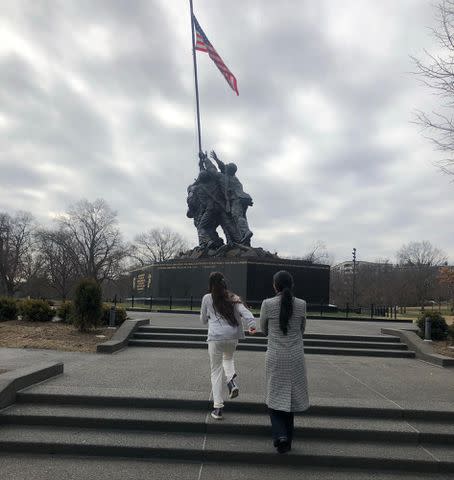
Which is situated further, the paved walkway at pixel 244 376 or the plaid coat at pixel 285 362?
the paved walkway at pixel 244 376

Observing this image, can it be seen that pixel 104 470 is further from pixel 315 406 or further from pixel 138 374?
pixel 138 374

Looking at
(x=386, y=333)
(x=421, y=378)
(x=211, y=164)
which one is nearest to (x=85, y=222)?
(x=211, y=164)

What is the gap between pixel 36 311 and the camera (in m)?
13.6

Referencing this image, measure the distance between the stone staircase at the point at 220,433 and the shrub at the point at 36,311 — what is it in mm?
8148

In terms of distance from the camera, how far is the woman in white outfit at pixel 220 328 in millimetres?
5332

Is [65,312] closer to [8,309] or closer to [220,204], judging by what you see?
[8,309]

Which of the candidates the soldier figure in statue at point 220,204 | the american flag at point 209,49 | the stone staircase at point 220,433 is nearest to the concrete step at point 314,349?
the stone staircase at point 220,433

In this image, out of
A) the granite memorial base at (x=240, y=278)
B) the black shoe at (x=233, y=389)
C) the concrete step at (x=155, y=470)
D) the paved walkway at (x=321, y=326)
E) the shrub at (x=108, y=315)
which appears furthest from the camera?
the granite memorial base at (x=240, y=278)

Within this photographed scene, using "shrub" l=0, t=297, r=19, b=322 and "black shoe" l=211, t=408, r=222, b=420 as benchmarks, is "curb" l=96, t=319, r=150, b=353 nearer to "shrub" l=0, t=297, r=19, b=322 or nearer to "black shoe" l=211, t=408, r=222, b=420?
"shrub" l=0, t=297, r=19, b=322

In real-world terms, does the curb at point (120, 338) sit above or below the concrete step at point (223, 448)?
above

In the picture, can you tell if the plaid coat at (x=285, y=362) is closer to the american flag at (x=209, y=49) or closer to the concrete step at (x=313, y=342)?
the concrete step at (x=313, y=342)

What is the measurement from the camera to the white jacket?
5309 millimetres

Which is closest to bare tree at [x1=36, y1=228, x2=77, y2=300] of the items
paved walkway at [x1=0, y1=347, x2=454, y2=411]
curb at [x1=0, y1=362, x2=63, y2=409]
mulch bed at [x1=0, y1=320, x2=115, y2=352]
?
mulch bed at [x1=0, y1=320, x2=115, y2=352]

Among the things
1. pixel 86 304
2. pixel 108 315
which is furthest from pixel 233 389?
pixel 108 315
